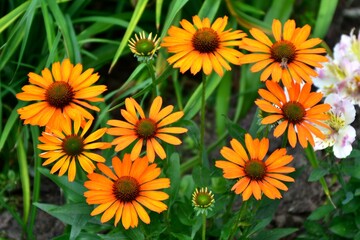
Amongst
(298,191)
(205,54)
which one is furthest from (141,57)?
(298,191)

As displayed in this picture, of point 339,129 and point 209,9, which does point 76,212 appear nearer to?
point 339,129

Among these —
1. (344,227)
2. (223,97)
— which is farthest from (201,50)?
(223,97)

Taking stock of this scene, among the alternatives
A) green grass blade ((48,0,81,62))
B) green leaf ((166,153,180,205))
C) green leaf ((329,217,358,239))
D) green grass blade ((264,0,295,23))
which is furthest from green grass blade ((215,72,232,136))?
green leaf ((166,153,180,205))

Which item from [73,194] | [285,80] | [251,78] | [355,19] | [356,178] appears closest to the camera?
[285,80]

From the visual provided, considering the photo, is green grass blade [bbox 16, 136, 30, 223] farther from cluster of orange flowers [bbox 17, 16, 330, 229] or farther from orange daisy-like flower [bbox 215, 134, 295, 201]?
orange daisy-like flower [bbox 215, 134, 295, 201]

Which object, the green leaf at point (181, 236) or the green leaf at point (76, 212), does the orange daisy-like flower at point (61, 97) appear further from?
the green leaf at point (181, 236)

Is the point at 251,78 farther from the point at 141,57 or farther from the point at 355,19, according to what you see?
the point at 141,57
